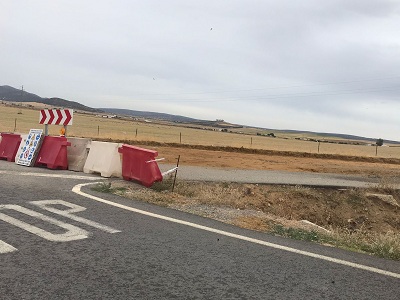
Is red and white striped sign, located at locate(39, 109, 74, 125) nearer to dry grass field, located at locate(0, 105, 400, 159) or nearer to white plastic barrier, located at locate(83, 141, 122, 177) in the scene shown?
white plastic barrier, located at locate(83, 141, 122, 177)

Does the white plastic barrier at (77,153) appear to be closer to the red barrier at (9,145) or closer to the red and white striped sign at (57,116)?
the red and white striped sign at (57,116)

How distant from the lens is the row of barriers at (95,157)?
9.48 metres

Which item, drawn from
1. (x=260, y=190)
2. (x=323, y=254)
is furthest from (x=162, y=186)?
(x=323, y=254)

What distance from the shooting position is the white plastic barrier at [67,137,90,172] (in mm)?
11203

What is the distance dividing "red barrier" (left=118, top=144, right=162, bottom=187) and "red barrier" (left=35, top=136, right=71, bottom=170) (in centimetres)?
218

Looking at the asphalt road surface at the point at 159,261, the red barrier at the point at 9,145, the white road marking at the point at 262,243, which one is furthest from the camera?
the red barrier at the point at 9,145

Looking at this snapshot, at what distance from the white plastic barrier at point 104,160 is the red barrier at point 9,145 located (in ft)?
10.6

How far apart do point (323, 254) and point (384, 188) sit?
1201cm

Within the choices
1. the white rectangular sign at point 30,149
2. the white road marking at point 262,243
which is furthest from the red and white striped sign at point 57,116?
the white road marking at point 262,243

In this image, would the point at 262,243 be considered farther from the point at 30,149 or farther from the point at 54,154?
the point at 30,149

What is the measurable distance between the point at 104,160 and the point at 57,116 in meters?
3.49

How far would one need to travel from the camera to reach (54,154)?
443 inches

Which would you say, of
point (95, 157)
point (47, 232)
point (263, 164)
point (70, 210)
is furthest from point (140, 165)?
point (263, 164)

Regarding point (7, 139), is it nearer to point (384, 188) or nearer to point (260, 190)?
point (260, 190)
